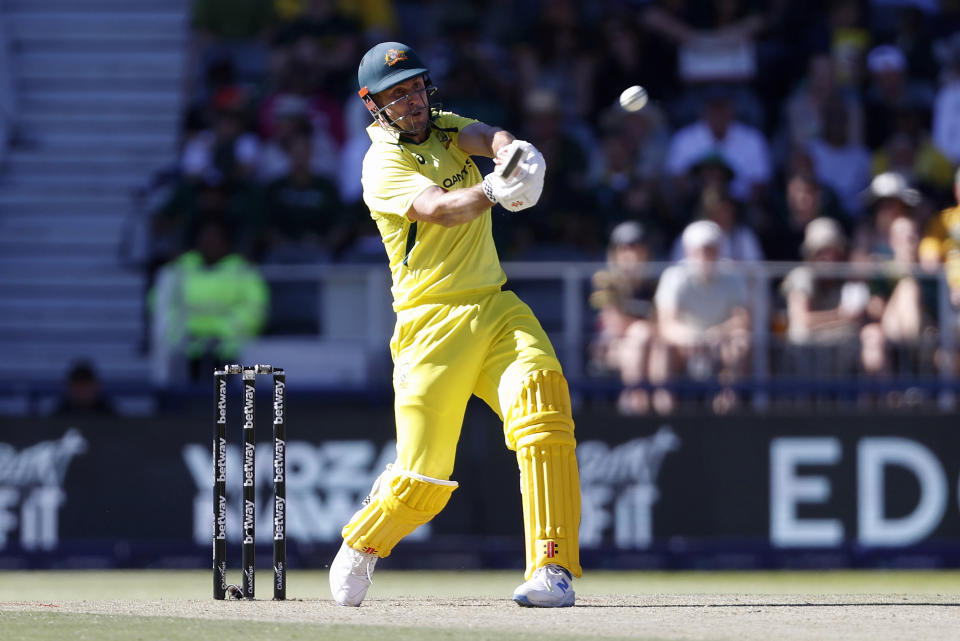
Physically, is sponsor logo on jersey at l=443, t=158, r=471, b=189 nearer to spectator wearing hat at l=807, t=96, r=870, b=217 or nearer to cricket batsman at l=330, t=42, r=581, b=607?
cricket batsman at l=330, t=42, r=581, b=607

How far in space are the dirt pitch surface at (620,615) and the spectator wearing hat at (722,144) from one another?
20.9 ft

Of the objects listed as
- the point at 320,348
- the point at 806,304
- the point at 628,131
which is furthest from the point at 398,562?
the point at 628,131

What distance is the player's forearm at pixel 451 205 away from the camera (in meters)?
6.41

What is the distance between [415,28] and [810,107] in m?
4.14

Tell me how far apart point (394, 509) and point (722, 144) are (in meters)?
7.56

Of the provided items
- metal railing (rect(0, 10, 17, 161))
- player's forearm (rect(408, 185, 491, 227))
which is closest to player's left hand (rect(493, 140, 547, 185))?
player's forearm (rect(408, 185, 491, 227))

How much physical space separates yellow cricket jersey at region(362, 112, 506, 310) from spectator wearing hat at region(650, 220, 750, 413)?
4.58 m

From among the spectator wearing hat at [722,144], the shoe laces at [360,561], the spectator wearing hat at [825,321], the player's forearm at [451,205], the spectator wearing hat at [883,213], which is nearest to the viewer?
the player's forearm at [451,205]

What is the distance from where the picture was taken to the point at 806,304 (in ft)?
37.3

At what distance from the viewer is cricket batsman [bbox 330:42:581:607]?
260 inches

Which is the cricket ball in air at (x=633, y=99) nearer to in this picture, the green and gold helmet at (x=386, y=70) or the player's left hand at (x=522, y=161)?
the player's left hand at (x=522, y=161)

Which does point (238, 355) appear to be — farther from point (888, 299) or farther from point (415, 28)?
point (415, 28)

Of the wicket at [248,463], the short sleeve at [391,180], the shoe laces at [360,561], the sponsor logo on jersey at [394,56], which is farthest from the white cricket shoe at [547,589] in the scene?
the sponsor logo on jersey at [394,56]

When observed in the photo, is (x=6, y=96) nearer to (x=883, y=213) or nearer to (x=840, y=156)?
(x=840, y=156)
